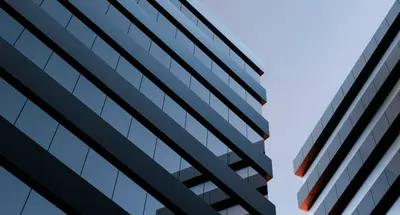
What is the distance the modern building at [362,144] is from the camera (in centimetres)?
2308

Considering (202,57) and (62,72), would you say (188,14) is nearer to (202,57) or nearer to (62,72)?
(202,57)

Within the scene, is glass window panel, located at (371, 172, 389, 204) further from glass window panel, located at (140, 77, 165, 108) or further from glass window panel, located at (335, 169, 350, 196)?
glass window panel, located at (140, 77, 165, 108)

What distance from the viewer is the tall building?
39.8 ft

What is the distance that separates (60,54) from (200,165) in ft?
20.3

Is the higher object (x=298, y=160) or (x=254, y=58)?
(x=254, y=58)

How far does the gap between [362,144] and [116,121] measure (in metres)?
15.4

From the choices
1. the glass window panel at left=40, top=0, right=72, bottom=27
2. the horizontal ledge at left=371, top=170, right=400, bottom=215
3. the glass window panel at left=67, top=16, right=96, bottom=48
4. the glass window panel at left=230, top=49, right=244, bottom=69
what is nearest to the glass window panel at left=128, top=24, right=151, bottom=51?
the glass window panel at left=67, top=16, right=96, bottom=48

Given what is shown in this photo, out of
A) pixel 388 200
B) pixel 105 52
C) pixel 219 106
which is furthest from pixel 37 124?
pixel 388 200

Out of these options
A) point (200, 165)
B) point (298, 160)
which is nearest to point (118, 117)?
point (200, 165)

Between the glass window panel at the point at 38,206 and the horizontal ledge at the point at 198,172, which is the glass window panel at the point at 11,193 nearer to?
the glass window panel at the point at 38,206

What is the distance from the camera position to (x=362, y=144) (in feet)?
83.6

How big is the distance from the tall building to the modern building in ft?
21.4

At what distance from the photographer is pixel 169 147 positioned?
1667cm

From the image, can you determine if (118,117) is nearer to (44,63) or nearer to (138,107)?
(138,107)
